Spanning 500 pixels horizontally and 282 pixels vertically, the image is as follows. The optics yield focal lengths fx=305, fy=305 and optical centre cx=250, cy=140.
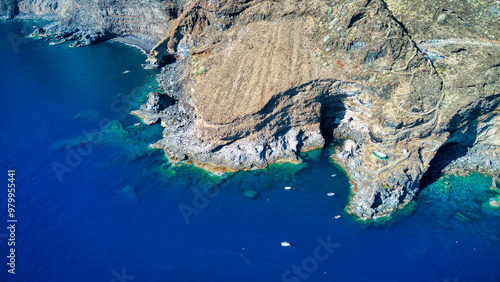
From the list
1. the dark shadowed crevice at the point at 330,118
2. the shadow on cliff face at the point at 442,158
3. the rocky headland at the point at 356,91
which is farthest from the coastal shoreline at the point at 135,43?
the shadow on cliff face at the point at 442,158

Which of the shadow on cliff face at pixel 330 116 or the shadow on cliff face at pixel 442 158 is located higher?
the shadow on cliff face at pixel 330 116

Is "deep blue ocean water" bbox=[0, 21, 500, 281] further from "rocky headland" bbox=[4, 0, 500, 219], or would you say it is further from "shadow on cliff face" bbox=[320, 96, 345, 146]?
→ "shadow on cliff face" bbox=[320, 96, 345, 146]

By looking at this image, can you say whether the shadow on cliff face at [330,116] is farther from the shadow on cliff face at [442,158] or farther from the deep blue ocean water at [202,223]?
the shadow on cliff face at [442,158]

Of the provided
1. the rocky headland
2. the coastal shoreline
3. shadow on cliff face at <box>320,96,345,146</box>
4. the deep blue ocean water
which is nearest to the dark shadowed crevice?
shadow on cliff face at <box>320,96,345,146</box>

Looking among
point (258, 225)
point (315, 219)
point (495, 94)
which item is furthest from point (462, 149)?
point (258, 225)

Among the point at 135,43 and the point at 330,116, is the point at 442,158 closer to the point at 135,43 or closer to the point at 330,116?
the point at 330,116

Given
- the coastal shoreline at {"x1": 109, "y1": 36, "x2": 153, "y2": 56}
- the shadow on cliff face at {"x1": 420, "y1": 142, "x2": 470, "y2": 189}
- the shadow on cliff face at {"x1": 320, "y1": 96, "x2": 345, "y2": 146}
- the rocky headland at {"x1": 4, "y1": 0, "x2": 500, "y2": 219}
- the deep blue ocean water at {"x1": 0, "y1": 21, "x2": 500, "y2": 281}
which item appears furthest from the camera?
the coastal shoreline at {"x1": 109, "y1": 36, "x2": 153, "y2": 56}
